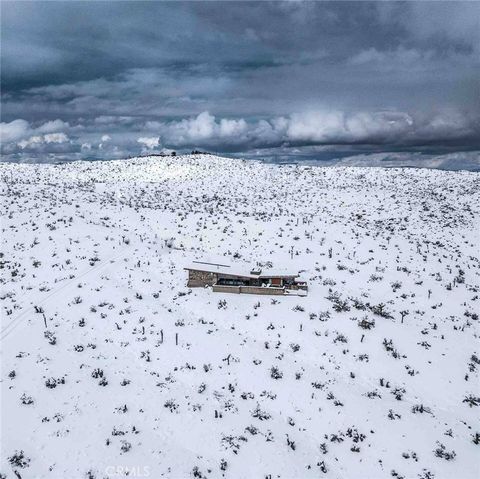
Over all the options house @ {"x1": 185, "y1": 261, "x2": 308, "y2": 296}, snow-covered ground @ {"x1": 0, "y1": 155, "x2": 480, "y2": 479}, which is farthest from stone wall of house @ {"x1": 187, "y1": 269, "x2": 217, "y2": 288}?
snow-covered ground @ {"x1": 0, "y1": 155, "x2": 480, "y2": 479}

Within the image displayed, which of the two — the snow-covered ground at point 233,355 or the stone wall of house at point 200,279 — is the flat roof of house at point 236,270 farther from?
the snow-covered ground at point 233,355

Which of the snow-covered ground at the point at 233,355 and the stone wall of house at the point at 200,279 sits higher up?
the stone wall of house at the point at 200,279

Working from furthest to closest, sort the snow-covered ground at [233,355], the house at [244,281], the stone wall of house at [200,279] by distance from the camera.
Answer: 1. the stone wall of house at [200,279]
2. the house at [244,281]
3. the snow-covered ground at [233,355]

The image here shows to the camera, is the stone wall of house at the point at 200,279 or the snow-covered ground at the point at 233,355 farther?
the stone wall of house at the point at 200,279

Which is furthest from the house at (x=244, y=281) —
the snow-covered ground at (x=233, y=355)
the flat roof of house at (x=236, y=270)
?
the snow-covered ground at (x=233, y=355)

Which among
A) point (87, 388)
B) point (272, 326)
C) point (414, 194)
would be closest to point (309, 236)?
point (272, 326)

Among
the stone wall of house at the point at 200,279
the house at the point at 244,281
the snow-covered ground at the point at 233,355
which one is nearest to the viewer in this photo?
the snow-covered ground at the point at 233,355

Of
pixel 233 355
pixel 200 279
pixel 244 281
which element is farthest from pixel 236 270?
pixel 233 355
